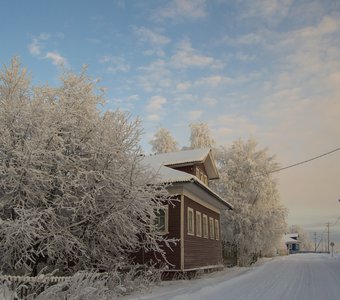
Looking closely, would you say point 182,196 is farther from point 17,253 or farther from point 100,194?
point 17,253

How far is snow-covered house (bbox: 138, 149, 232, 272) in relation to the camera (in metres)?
19.2

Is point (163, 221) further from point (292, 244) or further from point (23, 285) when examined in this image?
point (292, 244)

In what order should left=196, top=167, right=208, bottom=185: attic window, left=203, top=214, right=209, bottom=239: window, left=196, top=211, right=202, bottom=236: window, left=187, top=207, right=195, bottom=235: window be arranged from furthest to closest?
1. left=203, top=214, right=209, bottom=239: window
2. left=196, top=167, right=208, bottom=185: attic window
3. left=196, top=211, right=202, bottom=236: window
4. left=187, top=207, right=195, bottom=235: window

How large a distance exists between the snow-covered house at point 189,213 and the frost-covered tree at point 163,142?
66.2 feet

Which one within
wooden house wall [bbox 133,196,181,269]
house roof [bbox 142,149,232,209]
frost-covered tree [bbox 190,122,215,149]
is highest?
frost-covered tree [bbox 190,122,215,149]

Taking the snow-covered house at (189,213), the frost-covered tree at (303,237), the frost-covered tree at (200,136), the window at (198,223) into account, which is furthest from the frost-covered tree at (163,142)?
the frost-covered tree at (303,237)

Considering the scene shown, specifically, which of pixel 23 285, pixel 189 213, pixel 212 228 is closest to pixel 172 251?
pixel 189 213

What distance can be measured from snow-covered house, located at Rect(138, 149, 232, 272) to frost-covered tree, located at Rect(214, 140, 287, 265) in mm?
7658

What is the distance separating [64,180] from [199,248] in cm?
1216

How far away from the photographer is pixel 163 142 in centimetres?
4881

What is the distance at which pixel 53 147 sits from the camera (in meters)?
12.2

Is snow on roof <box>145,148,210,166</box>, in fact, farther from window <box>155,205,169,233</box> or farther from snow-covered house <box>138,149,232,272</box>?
window <box>155,205,169,233</box>

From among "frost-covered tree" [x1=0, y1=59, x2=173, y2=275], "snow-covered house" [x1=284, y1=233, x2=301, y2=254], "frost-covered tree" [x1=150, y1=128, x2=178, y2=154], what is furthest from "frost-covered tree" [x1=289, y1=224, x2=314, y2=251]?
"frost-covered tree" [x1=0, y1=59, x2=173, y2=275]

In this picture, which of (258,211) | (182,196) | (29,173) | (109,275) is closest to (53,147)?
(29,173)
